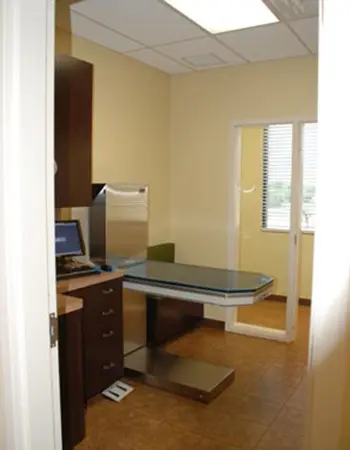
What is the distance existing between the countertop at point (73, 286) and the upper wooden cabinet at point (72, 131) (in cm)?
51

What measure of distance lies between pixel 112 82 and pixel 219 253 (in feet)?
6.66

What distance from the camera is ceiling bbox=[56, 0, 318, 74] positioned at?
2.85 m

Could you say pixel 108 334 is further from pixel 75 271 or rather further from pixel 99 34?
pixel 99 34

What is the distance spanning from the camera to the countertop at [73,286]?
89.7 inches

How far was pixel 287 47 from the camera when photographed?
145 inches

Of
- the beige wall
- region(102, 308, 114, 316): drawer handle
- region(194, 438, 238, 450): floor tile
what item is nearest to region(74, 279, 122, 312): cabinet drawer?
region(102, 308, 114, 316): drawer handle

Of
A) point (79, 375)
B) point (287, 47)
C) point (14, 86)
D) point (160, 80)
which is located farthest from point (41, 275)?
point (160, 80)

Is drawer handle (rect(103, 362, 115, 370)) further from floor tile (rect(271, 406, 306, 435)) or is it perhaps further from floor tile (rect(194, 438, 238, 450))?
floor tile (rect(271, 406, 306, 435))

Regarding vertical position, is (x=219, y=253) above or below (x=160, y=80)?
below

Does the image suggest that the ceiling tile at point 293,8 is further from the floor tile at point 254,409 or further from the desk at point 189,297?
the floor tile at point 254,409

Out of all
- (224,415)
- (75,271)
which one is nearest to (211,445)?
(224,415)

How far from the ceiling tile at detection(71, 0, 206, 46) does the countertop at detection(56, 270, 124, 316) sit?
1828 mm

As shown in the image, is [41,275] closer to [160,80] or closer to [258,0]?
[258,0]

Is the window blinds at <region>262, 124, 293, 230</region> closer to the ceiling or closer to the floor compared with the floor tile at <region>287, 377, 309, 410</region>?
closer to the ceiling
